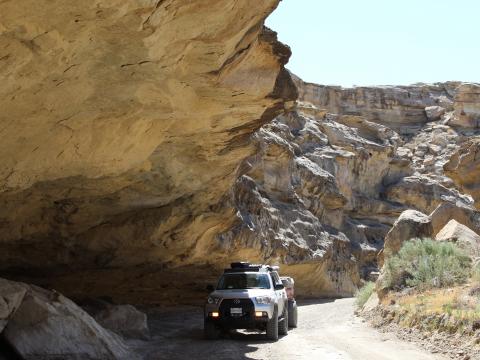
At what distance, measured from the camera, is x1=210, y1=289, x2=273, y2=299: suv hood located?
12.9m

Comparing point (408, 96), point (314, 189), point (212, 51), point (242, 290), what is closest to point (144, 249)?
point (242, 290)

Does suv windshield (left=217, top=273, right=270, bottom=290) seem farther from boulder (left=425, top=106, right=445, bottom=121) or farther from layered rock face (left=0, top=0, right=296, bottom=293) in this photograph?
boulder (left=425, top=106, right=445, bottom=121)

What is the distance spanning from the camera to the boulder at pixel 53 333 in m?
8.63

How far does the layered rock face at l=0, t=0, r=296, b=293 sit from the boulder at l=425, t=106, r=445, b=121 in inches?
2069

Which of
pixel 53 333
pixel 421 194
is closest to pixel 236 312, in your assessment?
pixel 53 333

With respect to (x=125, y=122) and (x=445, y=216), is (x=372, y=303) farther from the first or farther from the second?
(x=125, y=122)

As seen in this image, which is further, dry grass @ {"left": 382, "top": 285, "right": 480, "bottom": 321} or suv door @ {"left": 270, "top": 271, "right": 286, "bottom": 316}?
suv door @ {"left": 270, "top": 271, "right": 286, "bottom": 316}

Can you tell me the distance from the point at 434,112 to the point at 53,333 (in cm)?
6276

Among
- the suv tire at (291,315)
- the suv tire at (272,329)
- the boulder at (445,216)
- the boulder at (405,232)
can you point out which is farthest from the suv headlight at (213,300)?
the boulder at (445,216)

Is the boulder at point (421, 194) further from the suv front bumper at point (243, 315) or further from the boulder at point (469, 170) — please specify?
the suv front bumper at point (243, 315)

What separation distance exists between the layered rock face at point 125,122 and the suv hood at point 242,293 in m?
3.45

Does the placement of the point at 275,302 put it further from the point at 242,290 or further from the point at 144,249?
the point at 144,249

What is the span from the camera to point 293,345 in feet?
39.2

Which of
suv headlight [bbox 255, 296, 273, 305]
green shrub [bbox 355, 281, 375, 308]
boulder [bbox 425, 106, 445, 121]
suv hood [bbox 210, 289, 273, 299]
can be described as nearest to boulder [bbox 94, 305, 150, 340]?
suv hood [bbox 210, 289, 273, 299]
